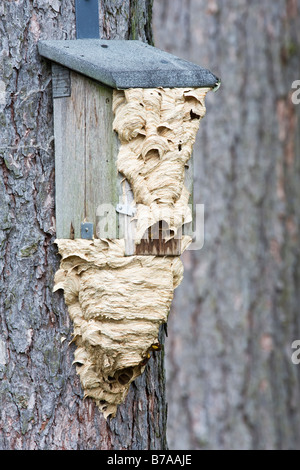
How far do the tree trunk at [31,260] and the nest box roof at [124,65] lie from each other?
0.12 metres

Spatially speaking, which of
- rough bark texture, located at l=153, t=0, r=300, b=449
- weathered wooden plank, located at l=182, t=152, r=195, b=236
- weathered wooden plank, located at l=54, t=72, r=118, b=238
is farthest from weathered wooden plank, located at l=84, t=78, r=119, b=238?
rough bark texture, located at l=153, t=0, r=300, b=449

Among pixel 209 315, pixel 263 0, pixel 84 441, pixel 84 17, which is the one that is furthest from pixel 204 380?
pixel 84 17

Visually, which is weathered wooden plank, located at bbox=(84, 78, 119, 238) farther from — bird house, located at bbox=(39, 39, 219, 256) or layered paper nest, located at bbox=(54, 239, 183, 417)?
layered paper nest, located at bbox=(54, 239, 183, 417)

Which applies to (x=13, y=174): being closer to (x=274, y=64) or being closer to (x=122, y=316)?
(x=122, y=316)

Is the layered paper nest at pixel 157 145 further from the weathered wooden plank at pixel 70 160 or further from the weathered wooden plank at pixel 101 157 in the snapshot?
the weathered wooden plank at pixel 70 160

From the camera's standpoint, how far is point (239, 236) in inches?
217

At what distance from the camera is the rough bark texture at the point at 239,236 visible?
5457 millimetres

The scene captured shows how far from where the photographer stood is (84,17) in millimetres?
2980

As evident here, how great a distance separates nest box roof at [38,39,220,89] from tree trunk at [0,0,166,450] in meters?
0.12

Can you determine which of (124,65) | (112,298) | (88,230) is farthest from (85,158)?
(112,298)

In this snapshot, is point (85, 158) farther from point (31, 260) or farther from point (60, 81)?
point (31, 260)

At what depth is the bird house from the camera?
273cm

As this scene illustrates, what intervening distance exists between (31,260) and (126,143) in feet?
2.04

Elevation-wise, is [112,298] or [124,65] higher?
[124,65]
